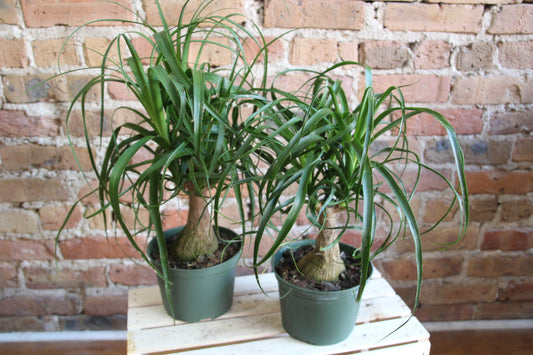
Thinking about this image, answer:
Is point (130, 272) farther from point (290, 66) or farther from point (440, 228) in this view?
point (440, 228)

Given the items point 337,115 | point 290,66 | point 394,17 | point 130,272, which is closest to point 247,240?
point 130,272

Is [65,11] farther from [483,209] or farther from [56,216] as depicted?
[483,209]

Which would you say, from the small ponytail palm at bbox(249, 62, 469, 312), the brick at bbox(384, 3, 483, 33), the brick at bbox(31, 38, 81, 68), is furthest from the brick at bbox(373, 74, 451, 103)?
the brick at bbox(31, 38, 81, 68)

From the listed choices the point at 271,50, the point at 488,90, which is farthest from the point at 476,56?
the point at 271,50

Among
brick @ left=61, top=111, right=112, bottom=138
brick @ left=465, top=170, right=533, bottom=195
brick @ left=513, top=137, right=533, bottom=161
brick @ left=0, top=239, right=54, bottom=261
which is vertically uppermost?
brick @ left=61, top=111, right=112, bottom=138

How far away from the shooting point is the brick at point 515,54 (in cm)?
113

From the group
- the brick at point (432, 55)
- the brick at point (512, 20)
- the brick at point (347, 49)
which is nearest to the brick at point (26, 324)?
the brick at point (347, 49)

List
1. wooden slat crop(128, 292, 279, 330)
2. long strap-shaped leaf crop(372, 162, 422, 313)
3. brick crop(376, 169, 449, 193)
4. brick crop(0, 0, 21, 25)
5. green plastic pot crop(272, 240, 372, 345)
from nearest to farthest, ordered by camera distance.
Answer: long strap-shaped leaf crop(372, 162, 422, 313) → green plastic pot crop(272, 240, 372, 345) → wooden slat crop(128, 292, 279, 330) → brick crop(0, 0, 21, 25) → brick crop(376, 169, 449, 193)

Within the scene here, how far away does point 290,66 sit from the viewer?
110cm

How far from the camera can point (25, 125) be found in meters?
1.10

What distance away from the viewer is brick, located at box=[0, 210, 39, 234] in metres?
1.17

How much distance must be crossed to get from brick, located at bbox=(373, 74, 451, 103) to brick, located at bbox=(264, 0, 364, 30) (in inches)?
6.6

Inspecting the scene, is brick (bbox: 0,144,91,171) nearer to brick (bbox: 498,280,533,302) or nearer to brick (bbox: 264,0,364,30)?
brick (bbox: 264,0,364,30)

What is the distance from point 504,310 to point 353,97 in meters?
0.93
